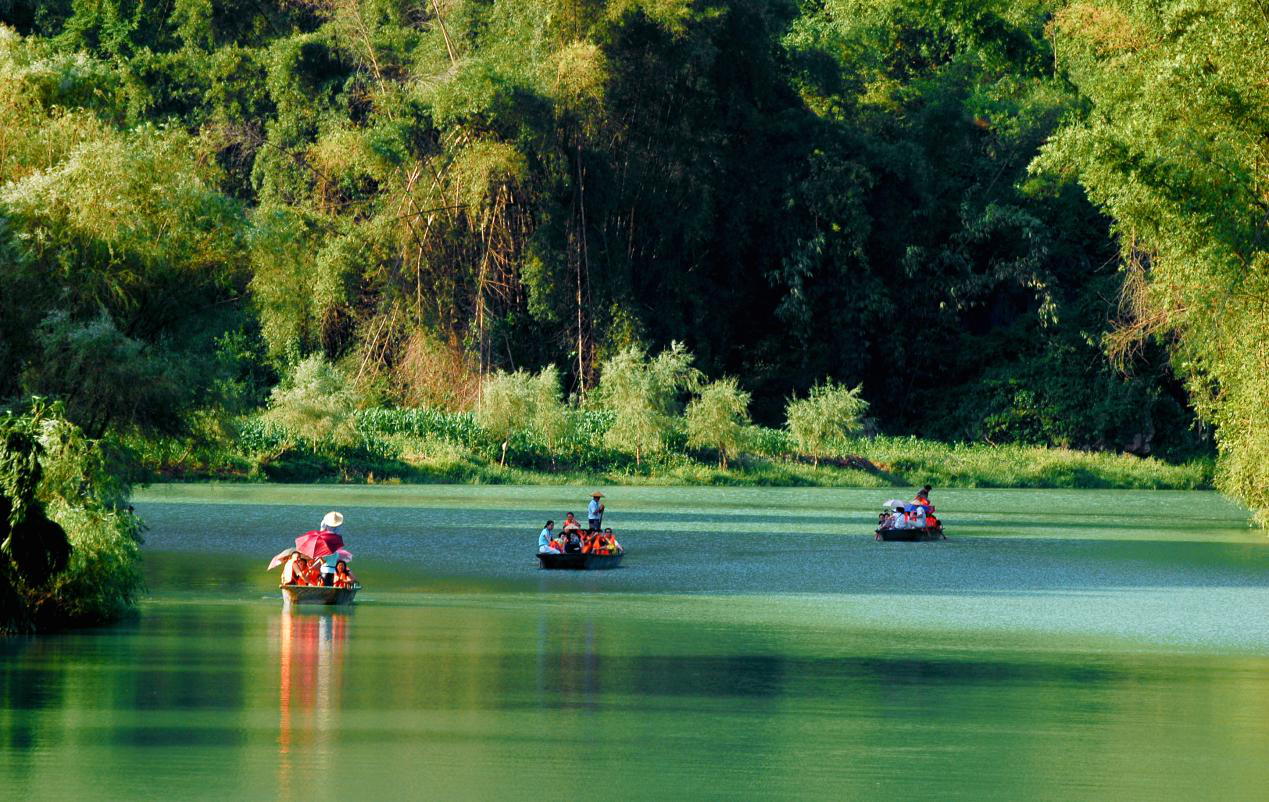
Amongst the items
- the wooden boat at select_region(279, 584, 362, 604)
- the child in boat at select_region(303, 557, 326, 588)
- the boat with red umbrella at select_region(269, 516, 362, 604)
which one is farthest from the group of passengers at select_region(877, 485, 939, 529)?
the child in boat at select_region(303, 557, 326, 588)

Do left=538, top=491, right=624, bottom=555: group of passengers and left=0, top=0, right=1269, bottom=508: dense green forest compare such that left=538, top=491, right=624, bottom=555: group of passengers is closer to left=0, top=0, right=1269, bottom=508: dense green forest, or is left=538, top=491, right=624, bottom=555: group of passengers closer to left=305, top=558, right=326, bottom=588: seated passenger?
left=305, top=558, right=326, bottom=588: seated passenger

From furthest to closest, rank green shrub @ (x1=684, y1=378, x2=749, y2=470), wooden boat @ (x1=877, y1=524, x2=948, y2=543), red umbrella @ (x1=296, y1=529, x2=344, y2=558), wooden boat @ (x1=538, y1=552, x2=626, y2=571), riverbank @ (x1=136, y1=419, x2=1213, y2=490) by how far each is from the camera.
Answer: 1. green shrub @ (x1=684, y1=378, x2=749, y2=470)
2. riverbank @ (x1=136, y1=419, x2=1213, y2=490)
3. wooden boat @ (x1=877, y1=524, x2=948, y2=543)
4. wooden boat @ (x1=538, y1=552, x2=626, y2=571)
5. red umbrella @ (x1=296, y1=529, x2=344, y2=558)

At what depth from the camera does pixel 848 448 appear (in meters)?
64.1

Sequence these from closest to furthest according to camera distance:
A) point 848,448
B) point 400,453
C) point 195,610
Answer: point 195,610 < point 400,453 < point 848,448

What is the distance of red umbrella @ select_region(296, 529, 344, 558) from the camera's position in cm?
2402

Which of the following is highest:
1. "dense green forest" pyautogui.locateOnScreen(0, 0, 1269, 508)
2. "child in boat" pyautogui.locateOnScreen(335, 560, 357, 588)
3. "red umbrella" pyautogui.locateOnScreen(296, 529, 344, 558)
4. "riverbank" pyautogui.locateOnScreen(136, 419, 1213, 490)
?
"dense green forest" pyautogui.locateOnScreen(0, 0, 1269, 508)

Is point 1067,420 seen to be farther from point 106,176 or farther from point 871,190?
point 106,176

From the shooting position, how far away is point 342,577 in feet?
78.0

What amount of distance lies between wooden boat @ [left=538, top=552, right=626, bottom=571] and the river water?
80 centimetres

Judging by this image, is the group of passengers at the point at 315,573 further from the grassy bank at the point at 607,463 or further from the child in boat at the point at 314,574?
the grassy bank at the point at 607,463

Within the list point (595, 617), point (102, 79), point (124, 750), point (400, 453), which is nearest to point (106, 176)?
point (102, 79)

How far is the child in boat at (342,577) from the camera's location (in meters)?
23.7

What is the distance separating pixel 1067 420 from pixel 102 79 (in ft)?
146

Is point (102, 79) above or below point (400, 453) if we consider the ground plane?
above
